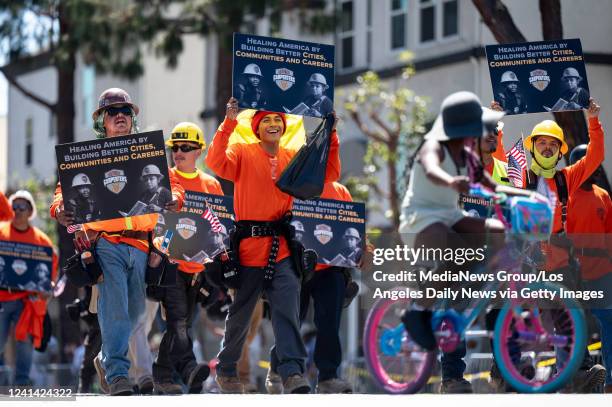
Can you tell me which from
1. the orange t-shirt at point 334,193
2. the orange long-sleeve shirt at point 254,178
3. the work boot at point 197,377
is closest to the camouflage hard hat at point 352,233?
the orange t-shirt at point 334,193

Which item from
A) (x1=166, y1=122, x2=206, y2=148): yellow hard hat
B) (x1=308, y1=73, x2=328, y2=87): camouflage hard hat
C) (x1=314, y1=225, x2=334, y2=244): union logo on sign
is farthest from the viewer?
(x1=166, y1=122, x2=206, y2=148): yellow hard hat

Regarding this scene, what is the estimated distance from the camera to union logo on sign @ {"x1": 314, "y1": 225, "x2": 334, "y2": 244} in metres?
12.9

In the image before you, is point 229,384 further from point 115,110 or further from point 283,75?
point 283,75

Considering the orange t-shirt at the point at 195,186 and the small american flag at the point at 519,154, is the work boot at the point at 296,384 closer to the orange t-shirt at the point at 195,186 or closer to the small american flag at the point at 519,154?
the orange t-shirt at the point at 195,186

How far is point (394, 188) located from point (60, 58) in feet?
22.5

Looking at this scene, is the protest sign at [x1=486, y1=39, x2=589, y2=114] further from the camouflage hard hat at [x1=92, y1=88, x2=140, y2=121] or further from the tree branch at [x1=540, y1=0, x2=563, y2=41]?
the tree branch at [x1=540, y1=0, x2=563, y2=41]

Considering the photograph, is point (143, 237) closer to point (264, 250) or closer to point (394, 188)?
point (264, 250)

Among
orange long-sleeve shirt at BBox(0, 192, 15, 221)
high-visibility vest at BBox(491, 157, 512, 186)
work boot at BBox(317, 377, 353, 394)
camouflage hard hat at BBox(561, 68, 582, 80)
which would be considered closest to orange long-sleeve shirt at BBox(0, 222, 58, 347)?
orange long-sleeve shirt at BBox(0, 192, 15, 221)

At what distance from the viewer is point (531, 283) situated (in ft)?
34.3

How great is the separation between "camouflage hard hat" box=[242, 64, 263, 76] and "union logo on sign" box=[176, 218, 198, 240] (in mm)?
1899

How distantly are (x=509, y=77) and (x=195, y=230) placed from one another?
2.81 meters

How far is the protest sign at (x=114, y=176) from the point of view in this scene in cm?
1115

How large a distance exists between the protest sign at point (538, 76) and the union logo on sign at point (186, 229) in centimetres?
266
